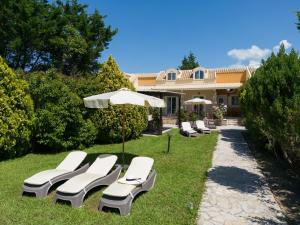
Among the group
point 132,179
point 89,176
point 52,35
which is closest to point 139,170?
point 132,179

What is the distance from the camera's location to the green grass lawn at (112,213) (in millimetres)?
Answer: 6031

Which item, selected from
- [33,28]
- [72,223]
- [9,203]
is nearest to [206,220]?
[72,223]

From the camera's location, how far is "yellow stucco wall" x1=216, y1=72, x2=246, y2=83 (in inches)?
1464

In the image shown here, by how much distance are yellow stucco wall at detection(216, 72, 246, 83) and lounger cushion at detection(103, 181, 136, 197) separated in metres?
33.3

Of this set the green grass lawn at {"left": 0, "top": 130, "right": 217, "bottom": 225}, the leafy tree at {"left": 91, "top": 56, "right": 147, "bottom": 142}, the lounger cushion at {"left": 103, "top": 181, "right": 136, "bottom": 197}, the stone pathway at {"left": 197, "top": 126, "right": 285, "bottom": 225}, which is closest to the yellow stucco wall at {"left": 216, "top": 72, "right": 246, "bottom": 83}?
the leafy tree at {"left": 91, "top": 56, "right": 147, "bottom": 142}

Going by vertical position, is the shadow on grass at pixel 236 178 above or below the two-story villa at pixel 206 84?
below

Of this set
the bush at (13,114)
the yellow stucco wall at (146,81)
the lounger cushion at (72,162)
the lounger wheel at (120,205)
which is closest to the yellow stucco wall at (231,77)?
the yellow stucco wall at (146,81)

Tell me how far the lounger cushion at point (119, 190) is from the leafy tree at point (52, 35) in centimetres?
2731

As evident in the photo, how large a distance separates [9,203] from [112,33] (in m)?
34.8

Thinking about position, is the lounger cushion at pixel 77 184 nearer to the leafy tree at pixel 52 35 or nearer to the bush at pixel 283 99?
the bush at pixel 283 99

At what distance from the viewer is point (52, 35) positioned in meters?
32.2

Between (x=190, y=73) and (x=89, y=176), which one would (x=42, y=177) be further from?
(x=190, y=73)

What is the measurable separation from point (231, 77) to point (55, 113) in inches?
1184

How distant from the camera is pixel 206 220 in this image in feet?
19.9
